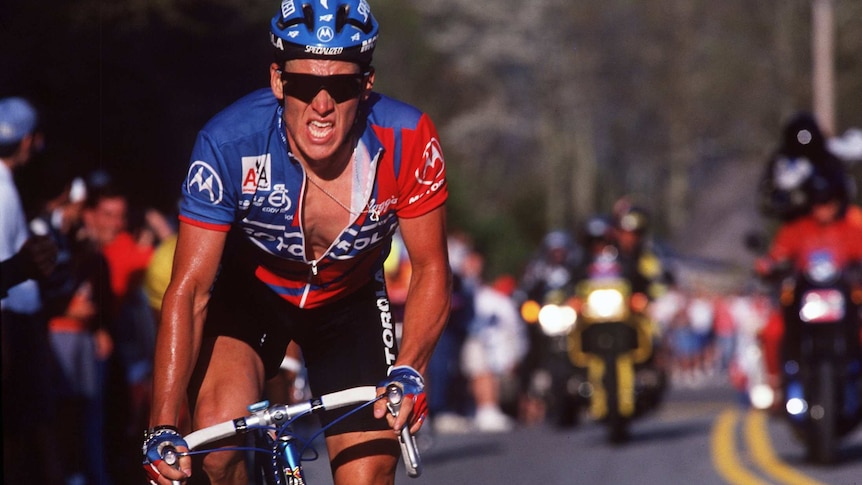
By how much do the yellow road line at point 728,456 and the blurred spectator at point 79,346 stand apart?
3.94 meters

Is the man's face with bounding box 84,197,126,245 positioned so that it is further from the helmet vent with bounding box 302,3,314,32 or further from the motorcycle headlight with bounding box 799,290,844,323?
the helmet vent with bounding box 302,3,314,32

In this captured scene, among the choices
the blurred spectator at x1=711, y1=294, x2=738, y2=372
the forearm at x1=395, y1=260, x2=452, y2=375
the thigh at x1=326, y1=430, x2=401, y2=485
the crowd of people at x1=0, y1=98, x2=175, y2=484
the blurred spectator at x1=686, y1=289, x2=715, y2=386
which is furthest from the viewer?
the blurred spectator at x1=711, y1=294, x2=738, y2=372

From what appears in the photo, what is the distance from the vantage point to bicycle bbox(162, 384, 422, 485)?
473 cm

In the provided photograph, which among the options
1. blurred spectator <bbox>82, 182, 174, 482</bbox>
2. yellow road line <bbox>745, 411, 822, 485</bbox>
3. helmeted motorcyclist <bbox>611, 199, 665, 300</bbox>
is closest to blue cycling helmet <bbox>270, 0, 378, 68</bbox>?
blurred spectator <bbox>82, 182, 174, 482</bbox>

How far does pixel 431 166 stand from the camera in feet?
17.9

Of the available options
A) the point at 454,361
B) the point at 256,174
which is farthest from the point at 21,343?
the point at 454,361

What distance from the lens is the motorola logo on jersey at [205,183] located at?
5.21m

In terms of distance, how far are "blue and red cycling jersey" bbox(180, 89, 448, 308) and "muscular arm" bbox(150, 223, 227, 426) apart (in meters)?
0.06

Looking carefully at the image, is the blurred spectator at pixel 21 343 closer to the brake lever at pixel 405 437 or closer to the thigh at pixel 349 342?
the thigh at pixel 349 342

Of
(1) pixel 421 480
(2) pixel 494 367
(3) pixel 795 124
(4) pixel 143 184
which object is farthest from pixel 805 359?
(2) pixel 494 367

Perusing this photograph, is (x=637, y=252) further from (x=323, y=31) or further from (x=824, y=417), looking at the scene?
(x=323, y=31)

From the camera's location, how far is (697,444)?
1456 cm

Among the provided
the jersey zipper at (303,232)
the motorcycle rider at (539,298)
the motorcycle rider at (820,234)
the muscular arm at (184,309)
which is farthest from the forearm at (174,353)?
the motorcycle rider at (539,298)

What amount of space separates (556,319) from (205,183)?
1204 cm
